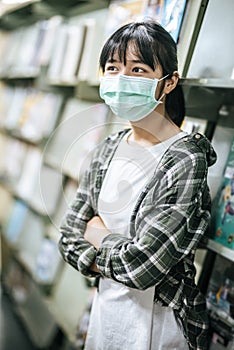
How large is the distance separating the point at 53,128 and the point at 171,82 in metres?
1.42

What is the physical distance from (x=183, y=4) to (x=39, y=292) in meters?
1.80

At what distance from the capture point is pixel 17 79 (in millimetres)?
3223

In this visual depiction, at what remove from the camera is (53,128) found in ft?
7.93

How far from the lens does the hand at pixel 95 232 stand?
118 cm

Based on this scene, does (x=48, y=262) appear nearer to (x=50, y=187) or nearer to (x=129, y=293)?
(x=50, y=187)

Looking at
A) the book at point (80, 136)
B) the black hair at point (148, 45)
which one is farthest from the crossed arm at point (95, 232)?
the black hair at point (148, 45)

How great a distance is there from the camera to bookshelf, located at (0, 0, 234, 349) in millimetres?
1320

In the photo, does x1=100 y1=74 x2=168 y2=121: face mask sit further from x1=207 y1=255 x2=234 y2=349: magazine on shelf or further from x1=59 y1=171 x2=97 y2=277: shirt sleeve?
x1=207 y1=255 x2=234 y2=349: magazine on shelf

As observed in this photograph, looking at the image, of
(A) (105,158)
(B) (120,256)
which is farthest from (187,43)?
(B) (120,256)

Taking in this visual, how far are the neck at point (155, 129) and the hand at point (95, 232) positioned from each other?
0.84 feet

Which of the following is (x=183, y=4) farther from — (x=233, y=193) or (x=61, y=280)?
(x=61, y=280)

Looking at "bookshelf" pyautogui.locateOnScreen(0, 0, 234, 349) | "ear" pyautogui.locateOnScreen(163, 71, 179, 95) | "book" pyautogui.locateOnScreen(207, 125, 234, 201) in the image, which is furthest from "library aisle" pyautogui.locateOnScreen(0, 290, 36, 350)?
"ear" pyautogui.locateOnScreen(163, 71, 179, 95)

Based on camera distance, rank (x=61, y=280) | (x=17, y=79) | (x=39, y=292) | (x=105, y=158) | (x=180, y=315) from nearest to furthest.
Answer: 1. (x=180, y=315)
2. (x=105, y=158)
3. (x=61, y=280)
4. (x=39, y=292)
5. (x=17, y=79)

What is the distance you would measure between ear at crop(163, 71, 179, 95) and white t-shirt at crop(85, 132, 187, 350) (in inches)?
4.7
